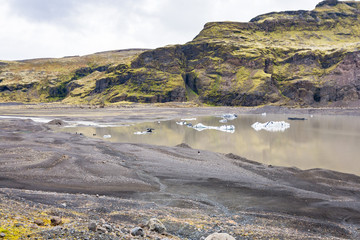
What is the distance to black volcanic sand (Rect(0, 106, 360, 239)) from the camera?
35.3 feet

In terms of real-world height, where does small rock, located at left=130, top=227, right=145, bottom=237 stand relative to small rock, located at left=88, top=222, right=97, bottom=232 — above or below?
below

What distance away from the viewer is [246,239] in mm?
9086

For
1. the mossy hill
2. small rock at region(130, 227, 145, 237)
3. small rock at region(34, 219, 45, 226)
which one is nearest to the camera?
small rock at region(34, 219, 45, 226)

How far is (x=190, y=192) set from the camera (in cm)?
1598

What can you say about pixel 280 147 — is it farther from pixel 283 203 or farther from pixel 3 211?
pixel 3 211

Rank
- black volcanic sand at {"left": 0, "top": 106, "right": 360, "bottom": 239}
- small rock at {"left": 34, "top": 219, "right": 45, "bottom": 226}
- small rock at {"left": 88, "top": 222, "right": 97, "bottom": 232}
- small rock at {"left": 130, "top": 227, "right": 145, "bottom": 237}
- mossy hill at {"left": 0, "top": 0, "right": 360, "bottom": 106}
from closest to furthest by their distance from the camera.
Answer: small rock at {"left": 88, "top": 222, "right": 97, "bottom": 232} < small rock at {"left": 34, "top": 219, "right": 45, "bottom": 226} < small rock at {"left": 130, "top": 227, "right": 145, "bottom": 237} < black volcanic sand at {"left": 0, "top": 106, "right": 360, "bottom": 239} < mossy hill at {"left": 0, "top": 0, "right": 360, "bottom": 106}

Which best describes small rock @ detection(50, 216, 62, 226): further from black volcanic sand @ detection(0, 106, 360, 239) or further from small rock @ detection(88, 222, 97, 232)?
small rock @ detection(88, 222, 97, 232)

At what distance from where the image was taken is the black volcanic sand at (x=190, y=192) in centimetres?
1076

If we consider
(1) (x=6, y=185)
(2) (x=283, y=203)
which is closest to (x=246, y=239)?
(2) (x=283, y=203)

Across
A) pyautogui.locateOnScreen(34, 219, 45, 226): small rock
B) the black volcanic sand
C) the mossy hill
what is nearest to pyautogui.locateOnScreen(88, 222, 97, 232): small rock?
the black volcanic sand

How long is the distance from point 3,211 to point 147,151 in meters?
20.3

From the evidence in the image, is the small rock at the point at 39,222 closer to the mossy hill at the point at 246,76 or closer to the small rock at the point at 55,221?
the small rock at the point at 55,221

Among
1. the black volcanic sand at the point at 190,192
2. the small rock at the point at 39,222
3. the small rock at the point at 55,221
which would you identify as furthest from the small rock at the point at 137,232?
the small rock at the point at 39,222

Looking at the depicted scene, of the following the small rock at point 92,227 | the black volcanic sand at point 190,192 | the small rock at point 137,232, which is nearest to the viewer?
the small rock at point 92,227
